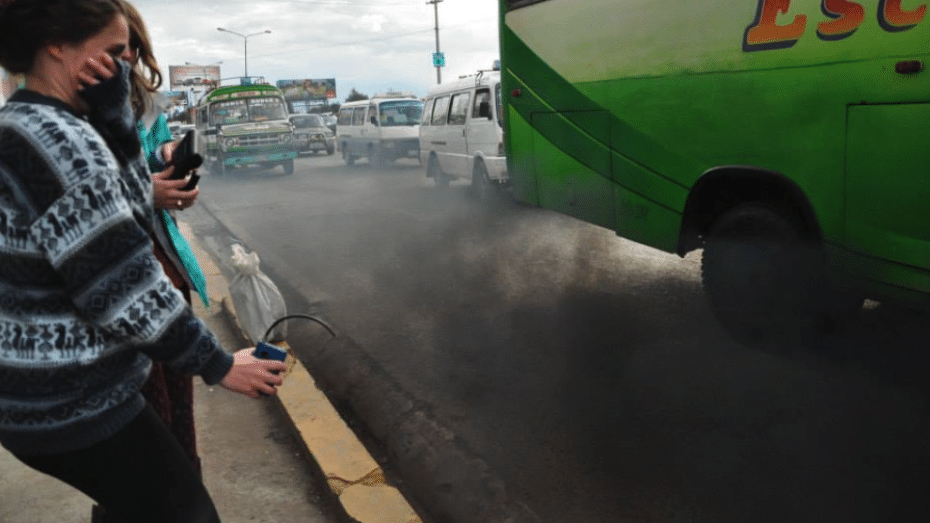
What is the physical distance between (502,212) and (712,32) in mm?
7505

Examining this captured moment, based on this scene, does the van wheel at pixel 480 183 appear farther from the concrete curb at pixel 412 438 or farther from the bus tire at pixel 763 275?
the bus tire at pixel 763 275

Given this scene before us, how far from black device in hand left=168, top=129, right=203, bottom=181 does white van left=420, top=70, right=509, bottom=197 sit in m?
10.9

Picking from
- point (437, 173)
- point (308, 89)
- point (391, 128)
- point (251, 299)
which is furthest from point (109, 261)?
point (308, 89)

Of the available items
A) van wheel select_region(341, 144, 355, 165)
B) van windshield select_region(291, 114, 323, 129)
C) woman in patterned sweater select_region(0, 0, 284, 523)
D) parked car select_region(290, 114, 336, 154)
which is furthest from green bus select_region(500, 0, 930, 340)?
van windshield select_region(291, 114, 323, 129)

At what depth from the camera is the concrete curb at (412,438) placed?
11.5 feet

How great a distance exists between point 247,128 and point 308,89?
239ft

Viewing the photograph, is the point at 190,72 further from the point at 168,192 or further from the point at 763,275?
the point at 168,192

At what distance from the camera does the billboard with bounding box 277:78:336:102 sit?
300 ft

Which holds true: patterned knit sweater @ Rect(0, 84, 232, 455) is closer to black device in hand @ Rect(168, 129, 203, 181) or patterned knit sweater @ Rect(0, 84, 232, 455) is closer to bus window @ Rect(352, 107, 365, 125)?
black device in hand @ Rect(168, 129, 203, 181)

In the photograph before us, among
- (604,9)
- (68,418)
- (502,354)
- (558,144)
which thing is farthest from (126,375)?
(558,144)

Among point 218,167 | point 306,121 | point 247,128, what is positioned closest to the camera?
point 247,128

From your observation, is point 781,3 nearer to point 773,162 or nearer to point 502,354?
point 773,162

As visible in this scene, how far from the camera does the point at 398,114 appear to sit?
75.2ft

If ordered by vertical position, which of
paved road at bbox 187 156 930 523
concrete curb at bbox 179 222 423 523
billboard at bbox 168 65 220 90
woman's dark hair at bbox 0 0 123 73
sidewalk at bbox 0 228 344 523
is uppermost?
billboard at bbox 168 65 220 90
